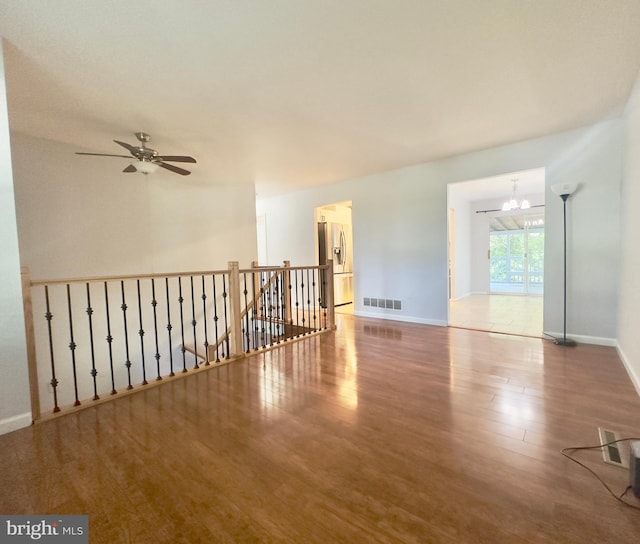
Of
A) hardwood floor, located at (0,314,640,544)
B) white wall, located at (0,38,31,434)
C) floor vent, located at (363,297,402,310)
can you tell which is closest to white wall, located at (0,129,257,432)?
white wall, located at (0,38,31,434)

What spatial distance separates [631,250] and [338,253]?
4985 mm

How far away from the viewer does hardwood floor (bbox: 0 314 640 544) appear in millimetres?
1271

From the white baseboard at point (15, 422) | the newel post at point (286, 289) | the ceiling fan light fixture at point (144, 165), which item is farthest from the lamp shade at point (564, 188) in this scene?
the white baseboard at point (15, 422)

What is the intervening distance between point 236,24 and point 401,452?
2816 millimetres

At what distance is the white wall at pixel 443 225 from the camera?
11.5ft

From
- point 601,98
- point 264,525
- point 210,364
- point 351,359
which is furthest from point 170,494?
point 601,98

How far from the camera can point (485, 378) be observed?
2717 millimetres

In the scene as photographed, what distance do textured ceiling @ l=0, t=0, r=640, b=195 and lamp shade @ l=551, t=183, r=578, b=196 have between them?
0.69 m

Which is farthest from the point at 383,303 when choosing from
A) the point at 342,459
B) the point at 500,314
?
the point at 342,459

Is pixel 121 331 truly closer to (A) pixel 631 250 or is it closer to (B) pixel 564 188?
(A) pixel 631 250

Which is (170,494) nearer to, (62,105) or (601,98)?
(62,105)

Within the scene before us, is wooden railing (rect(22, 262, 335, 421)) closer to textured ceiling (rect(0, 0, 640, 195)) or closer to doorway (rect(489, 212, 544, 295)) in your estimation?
textured ceiling (rect(0, 0, 640, 195))

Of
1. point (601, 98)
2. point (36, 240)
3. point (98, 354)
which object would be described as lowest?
point (98, 354)

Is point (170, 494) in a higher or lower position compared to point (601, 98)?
lower
